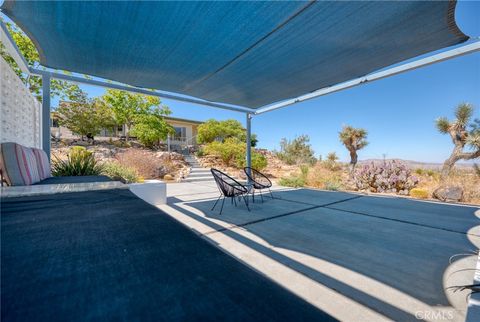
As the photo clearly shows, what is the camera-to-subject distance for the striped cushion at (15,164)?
253 centimetres

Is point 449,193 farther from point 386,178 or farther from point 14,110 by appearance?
point 14,110

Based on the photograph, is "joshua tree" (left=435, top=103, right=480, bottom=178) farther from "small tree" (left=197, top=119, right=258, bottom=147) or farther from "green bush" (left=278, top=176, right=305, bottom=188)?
"small tree" (left=197, top=119, right=258, bottom=147)

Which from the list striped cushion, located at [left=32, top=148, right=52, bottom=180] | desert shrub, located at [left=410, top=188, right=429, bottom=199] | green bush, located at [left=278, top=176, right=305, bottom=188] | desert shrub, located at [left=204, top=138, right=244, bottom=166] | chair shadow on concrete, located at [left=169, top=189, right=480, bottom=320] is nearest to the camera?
chair shadow on concrete, located at [left=169, top=189, right=480, bottom=320]

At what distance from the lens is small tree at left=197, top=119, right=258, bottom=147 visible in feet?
54.1

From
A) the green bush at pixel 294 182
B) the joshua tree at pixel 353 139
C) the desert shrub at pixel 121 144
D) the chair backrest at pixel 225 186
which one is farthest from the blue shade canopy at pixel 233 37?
the desert shrub at pixel 121 144

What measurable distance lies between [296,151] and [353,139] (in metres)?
5.07

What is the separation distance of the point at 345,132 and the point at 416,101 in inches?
139

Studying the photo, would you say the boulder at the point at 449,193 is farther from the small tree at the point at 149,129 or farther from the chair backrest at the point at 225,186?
the small tree at the point at 149,129

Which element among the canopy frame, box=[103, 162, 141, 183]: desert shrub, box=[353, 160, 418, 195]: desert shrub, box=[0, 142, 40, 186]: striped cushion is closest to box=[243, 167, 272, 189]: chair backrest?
the canopy frame

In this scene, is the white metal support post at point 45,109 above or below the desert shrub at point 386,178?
above

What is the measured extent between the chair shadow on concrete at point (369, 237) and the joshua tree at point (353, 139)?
7473mm

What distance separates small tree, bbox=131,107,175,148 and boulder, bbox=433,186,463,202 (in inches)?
530

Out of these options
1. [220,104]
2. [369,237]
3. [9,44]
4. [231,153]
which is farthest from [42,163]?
[231,153]

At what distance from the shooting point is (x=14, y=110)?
3445 millimetres
